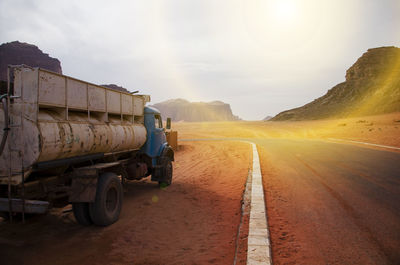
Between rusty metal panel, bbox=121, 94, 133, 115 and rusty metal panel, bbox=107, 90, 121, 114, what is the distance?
0.78 feet

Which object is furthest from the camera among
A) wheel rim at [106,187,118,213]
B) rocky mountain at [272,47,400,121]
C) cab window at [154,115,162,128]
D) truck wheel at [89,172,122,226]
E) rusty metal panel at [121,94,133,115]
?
rocky mountain at [272,47,400,121]

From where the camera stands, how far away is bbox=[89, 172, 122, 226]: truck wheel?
17.0ft

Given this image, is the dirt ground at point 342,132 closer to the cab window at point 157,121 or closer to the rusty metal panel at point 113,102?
the cab window at point 157,121

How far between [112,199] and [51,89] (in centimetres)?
272

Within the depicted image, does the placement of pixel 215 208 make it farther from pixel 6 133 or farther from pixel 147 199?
pixel 6 133

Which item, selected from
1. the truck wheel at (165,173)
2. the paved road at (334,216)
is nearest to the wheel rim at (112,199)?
the truck wheel at (165,173)

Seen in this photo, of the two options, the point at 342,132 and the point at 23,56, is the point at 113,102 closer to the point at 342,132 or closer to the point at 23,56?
the point at 342,132

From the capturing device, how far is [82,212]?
5.21m

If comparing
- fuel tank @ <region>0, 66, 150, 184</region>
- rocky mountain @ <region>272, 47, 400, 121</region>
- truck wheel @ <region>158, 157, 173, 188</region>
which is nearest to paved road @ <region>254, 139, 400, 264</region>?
truck wheel @ <region>158, 157, 173, 188</region>

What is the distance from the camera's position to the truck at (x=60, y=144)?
4.19 m

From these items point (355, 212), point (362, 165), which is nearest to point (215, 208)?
point (355, 212)

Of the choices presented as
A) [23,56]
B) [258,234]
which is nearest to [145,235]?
[258,234]

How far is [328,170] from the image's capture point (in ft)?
35.2

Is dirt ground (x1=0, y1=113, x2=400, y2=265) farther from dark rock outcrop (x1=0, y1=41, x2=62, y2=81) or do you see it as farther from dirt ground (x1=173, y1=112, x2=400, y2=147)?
dark rock outcrop (x1=0, y1=41, x2=62, y2=81)
